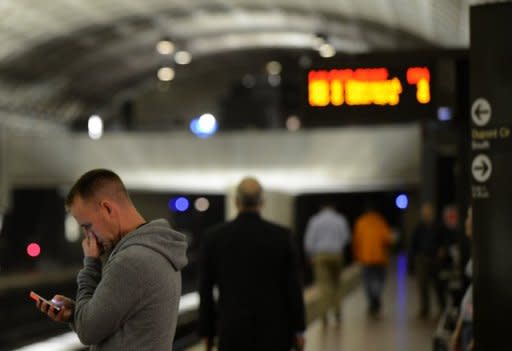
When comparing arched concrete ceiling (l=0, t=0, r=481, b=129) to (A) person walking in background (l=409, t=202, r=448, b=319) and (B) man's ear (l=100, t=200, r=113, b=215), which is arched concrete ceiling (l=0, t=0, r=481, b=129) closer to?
(A) person walking in background (l=409, t=202, r=448, b=319)

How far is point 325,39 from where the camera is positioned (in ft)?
151

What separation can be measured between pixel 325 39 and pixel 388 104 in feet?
120

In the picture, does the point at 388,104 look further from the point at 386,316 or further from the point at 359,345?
the point at 386,316

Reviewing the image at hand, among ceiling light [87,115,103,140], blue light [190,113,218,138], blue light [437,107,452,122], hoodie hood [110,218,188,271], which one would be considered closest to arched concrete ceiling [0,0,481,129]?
ceiling light [87,115,103,140]

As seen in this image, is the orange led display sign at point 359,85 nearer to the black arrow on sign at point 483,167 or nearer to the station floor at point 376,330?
the black arrow on sign at point 483,167

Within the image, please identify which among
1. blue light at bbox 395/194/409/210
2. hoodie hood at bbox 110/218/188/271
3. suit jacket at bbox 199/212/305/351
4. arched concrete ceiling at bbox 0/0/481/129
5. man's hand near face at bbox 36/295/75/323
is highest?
arched concrete ceiling at bbox 0/0/481/129

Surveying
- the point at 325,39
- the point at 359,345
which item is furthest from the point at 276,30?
the point at 359,345

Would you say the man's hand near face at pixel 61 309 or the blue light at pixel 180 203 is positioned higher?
the man's hand near face at pixel 61 309

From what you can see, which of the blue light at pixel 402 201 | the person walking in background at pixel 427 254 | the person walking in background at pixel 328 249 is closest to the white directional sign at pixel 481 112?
the person walking in background at pixel 328 249

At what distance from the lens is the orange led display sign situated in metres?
9.60

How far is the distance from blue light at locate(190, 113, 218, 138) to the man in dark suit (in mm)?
33905

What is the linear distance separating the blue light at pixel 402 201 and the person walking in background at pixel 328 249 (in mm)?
30585

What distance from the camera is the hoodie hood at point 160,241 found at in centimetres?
350

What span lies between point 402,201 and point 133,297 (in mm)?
44798
